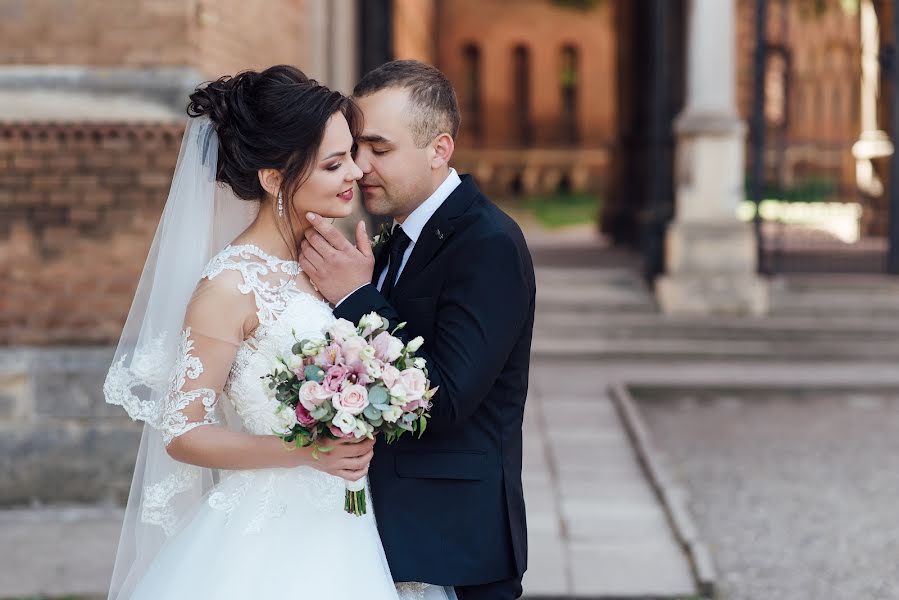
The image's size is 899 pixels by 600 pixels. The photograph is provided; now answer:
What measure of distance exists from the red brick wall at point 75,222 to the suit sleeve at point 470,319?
388 cm

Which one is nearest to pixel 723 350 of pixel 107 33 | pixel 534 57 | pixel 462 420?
pixel 107 33

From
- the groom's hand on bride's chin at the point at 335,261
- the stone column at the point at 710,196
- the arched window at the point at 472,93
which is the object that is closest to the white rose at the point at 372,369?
the groom's hand on bride's chin at the point at 335,261

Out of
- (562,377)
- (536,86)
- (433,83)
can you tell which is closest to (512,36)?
(536,86)

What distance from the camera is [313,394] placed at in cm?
235

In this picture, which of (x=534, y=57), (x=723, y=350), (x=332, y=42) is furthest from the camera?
(x=534, y=57)

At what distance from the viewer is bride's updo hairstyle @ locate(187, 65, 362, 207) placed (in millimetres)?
2680

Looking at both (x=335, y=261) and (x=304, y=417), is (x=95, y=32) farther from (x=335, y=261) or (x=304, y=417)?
(x=304, y=417)

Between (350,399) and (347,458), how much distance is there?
210 mm

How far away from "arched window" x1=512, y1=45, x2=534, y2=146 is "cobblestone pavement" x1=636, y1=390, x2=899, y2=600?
2695 cm

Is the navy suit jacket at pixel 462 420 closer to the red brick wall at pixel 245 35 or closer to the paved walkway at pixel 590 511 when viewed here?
the paved walkway at pixel 590 511

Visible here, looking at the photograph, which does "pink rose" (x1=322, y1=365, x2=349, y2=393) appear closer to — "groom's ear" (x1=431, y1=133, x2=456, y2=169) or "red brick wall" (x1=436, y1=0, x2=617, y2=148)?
"groom's ear" (x1=431, y1=133, x2=456, y2=169)

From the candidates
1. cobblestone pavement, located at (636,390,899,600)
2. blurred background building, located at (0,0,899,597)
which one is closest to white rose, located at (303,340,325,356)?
cobblestone pavement, located at (636,390,899,600)

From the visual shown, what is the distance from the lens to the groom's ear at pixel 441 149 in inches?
111

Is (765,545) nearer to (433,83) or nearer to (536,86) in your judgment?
(433,83)
